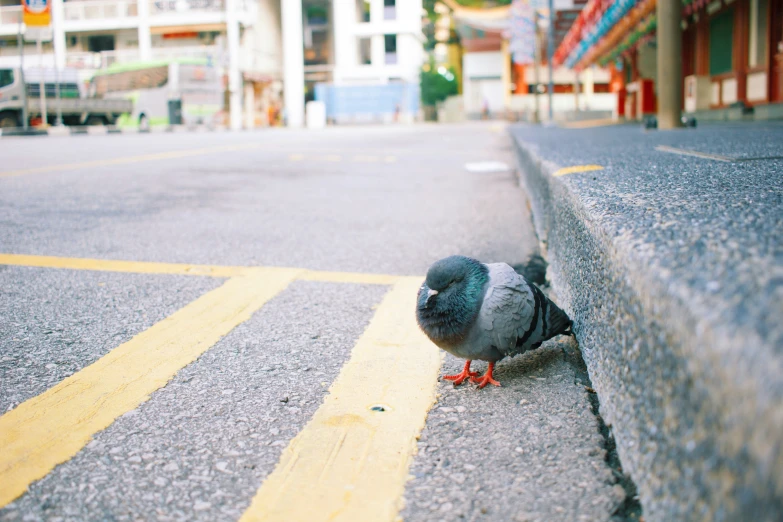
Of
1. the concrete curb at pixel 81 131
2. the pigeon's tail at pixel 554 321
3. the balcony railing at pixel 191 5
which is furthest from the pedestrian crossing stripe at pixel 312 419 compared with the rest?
the balcony railing at pixel 191 5

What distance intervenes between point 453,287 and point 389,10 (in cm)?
4685

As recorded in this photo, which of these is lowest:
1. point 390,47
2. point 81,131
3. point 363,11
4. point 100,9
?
point 81,131

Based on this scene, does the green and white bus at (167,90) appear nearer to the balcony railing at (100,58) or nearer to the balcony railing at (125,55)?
the balcony railing at (125,55)

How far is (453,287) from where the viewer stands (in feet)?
5.76

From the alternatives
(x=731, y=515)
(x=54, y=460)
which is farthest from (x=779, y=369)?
(x=54, y=460)

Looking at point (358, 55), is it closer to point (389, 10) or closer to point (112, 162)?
point (389, 10)

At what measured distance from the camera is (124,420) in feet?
5.20

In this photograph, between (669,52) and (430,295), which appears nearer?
(430,295)

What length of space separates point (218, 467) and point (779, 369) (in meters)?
1.04

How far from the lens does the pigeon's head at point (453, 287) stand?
1734mm

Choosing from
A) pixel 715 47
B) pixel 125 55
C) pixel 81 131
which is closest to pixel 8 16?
pixel 125 55

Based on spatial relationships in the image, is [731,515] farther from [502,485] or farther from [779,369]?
[502,485]

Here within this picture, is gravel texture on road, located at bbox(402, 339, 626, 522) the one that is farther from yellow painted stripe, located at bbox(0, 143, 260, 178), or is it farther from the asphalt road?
yellow painted stripe, located at bbox(0, 143, 260, 178)

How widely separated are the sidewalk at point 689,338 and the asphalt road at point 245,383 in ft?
0.58
